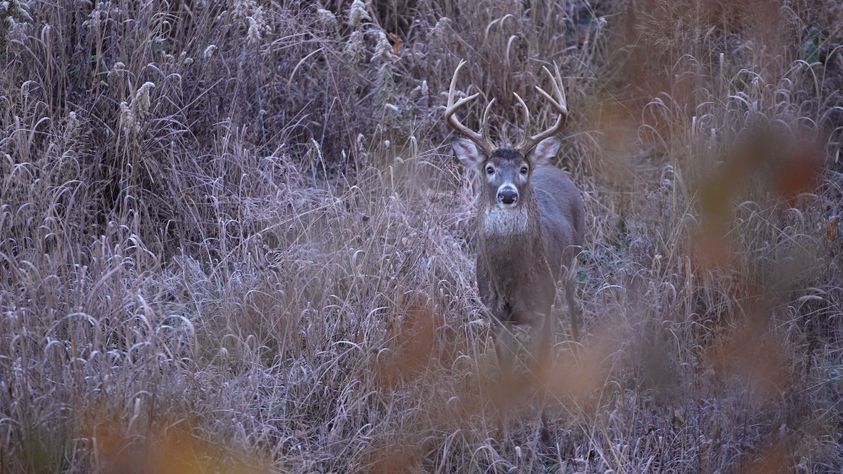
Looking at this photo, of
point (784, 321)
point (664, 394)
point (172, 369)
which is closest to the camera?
point (172, 369)

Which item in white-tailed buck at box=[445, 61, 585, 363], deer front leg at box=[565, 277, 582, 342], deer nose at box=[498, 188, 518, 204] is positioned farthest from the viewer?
deer front leg at box=[565, 277, 582, 342]

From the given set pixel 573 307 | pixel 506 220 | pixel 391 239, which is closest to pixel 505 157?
pixel 506 220

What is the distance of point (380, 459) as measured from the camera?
539 centimetres

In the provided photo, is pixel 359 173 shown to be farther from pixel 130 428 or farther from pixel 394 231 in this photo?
pixel 130 428

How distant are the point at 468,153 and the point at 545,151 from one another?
16.4 inches

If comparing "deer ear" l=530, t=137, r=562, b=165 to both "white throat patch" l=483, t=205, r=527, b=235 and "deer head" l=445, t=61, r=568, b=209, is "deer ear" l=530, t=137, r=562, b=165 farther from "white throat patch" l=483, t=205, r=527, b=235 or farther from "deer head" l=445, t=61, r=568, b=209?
"white throat patch" l=483, t=205, r=527, b=235

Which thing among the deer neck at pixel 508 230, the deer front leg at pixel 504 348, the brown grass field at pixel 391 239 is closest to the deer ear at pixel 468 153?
the deer neck at pixel 508 230

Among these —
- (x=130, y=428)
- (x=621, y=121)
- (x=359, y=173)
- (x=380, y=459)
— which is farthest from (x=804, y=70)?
(x=130, y=428)

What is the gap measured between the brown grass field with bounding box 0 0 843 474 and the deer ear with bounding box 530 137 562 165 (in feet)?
2.58

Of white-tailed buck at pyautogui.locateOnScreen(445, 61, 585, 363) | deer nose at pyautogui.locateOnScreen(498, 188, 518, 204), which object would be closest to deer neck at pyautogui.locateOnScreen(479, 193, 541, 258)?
white-tailed buck at pyautogui.locateOnScreen(445, 61, 585, 363)

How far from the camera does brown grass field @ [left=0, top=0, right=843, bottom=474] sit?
5.29 metres

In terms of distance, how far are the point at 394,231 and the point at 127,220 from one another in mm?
1584

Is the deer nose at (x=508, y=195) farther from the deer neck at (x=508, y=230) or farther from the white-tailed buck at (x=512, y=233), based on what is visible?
the deer neck at (x=508, y=230)

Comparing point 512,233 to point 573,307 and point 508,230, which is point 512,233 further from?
point 573,307
